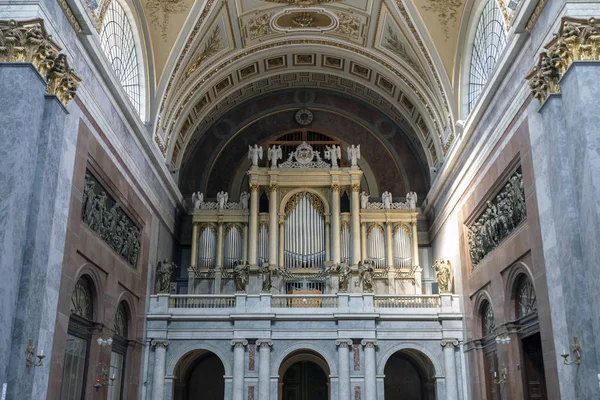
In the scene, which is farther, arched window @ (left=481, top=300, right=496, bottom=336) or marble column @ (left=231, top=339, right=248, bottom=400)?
marble column @ (left=231, top=339, right=248, bottom=400)

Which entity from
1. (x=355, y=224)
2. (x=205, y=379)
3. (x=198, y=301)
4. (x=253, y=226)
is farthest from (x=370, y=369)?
(x=205, y=379)

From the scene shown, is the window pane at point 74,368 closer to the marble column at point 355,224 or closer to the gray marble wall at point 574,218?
the gray marble wall at point 574,218

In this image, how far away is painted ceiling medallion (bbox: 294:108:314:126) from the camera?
26.6 metres

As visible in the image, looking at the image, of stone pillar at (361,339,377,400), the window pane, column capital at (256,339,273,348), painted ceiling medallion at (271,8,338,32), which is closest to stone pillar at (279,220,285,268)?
column capital at (256,339,273,348)

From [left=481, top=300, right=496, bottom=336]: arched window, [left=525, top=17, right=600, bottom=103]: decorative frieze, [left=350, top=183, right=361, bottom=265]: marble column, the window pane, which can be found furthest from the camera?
[left=350, top=183, right=361, bottom=265]: marble column

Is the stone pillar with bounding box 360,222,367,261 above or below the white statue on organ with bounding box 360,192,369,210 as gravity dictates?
below

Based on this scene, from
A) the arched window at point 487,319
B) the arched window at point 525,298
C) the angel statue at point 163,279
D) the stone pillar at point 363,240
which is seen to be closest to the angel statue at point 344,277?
the stone pillar at point 363,240

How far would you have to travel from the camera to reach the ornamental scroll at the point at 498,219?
1474 centimetres

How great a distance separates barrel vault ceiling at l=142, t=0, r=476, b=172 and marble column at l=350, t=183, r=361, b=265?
125 inches

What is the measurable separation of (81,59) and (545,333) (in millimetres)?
11129

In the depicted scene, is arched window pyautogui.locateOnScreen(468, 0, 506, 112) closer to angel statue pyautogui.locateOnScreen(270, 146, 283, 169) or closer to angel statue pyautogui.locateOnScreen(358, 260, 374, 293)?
angel statue pyautogui.locateOnScreen(358, 260, 374, 293)

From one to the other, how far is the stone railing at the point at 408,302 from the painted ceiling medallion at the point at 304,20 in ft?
31.2

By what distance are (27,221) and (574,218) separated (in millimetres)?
9539

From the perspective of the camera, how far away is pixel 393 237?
2356 centimetres
